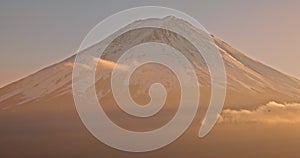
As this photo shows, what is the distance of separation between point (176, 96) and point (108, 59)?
13883 millimetres

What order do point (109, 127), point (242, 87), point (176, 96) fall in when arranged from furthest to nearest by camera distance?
1. point (109, 127)
2. point (176, 96)
3. point (242, 87)

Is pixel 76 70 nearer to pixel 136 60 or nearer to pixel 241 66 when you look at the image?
pixel 136 60

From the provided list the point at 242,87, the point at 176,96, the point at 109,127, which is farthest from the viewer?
the point at 109,127

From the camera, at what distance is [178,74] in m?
86.8

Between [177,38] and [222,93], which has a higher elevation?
[177,38]

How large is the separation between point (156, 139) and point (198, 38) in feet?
60.1

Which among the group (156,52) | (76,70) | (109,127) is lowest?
(109,127)

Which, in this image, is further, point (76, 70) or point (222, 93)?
point (76, 70)

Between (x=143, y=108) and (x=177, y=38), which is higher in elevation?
(x=177, y=38)

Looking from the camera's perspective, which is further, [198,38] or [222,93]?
[198,38]

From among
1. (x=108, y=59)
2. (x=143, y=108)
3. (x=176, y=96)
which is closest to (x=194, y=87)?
(x=176, y=96)

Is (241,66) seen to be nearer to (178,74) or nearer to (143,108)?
(178,74)

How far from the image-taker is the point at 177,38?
93188 mm

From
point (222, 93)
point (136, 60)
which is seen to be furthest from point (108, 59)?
point (222, 93)
